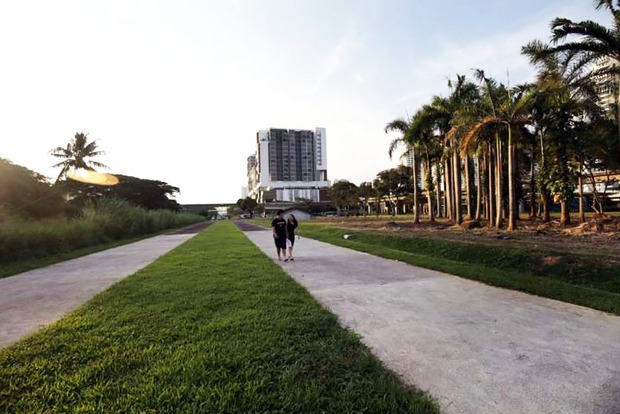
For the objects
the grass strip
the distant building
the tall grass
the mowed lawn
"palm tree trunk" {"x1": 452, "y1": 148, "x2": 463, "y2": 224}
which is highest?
the distant building

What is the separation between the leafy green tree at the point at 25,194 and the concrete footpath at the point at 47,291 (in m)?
17.4

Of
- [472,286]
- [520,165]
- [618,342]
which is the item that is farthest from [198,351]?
[520,165]

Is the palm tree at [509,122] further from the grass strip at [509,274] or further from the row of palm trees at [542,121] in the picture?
the grass strip at [509,274]

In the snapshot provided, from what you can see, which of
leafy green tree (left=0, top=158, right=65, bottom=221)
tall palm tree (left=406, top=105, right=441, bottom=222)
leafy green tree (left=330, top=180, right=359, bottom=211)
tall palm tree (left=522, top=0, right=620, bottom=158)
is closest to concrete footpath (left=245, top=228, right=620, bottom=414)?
tall palm tree (left=522, top=0, right=620, bottom=158)

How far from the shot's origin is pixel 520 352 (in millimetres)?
3654

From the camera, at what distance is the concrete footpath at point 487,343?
281 centimetres

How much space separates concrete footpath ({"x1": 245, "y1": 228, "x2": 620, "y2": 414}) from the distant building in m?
144

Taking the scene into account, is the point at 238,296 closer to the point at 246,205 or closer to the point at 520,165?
the point at 520,165

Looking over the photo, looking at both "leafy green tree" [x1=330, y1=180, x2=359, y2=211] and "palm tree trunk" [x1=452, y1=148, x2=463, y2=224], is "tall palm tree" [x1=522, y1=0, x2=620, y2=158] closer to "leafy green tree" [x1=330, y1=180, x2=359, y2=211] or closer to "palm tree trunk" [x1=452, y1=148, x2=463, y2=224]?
"palm tree trunk" [x1=452, y1=148, x2=463, y2=224]

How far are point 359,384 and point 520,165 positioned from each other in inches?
1412

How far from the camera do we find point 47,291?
720cm

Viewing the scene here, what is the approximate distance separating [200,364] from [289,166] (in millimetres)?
156189

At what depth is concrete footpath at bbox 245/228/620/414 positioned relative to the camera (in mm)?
2807

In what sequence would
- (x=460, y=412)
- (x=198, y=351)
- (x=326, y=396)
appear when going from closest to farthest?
1. (x=460, y=412)
2. (x=326, y=396)
3. (x=198, y=351)
